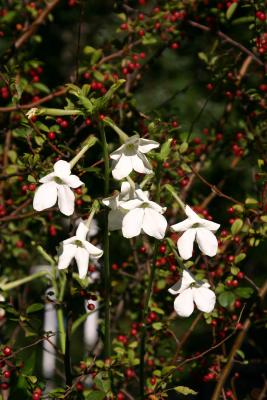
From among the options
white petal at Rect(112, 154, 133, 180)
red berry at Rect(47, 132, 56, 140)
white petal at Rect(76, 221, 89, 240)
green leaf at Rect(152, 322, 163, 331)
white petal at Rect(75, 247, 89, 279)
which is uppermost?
white petal at Rect(112, 154, 133, 180)

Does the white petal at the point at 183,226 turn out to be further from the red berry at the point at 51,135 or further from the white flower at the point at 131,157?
the red berry at the point at 51,135

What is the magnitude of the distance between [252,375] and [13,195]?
97cm

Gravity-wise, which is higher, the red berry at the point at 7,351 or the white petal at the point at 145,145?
the white petal at the point at 145,145

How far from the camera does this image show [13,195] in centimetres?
230

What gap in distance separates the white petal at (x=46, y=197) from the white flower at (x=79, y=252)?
0.25 ft

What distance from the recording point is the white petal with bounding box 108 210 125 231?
1.36 metres

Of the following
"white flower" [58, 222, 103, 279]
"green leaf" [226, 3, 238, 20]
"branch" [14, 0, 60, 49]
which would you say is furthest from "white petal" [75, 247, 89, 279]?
"branch" [14, 0, 60, 49]

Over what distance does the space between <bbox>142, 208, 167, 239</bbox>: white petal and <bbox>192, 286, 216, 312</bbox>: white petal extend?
0.15 metres

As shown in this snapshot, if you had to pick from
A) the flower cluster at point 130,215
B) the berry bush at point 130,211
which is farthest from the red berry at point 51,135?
the flower cluster at point 130,215

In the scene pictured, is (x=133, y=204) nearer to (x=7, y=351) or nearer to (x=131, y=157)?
(x=131, y=157)

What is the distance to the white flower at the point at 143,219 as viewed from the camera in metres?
1.29

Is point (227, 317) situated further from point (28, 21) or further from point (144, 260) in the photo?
point (28, 21)

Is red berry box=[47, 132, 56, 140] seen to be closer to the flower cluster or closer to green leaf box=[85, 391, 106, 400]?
the flower cluster

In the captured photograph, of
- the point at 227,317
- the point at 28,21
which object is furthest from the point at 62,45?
the point at 227,317
